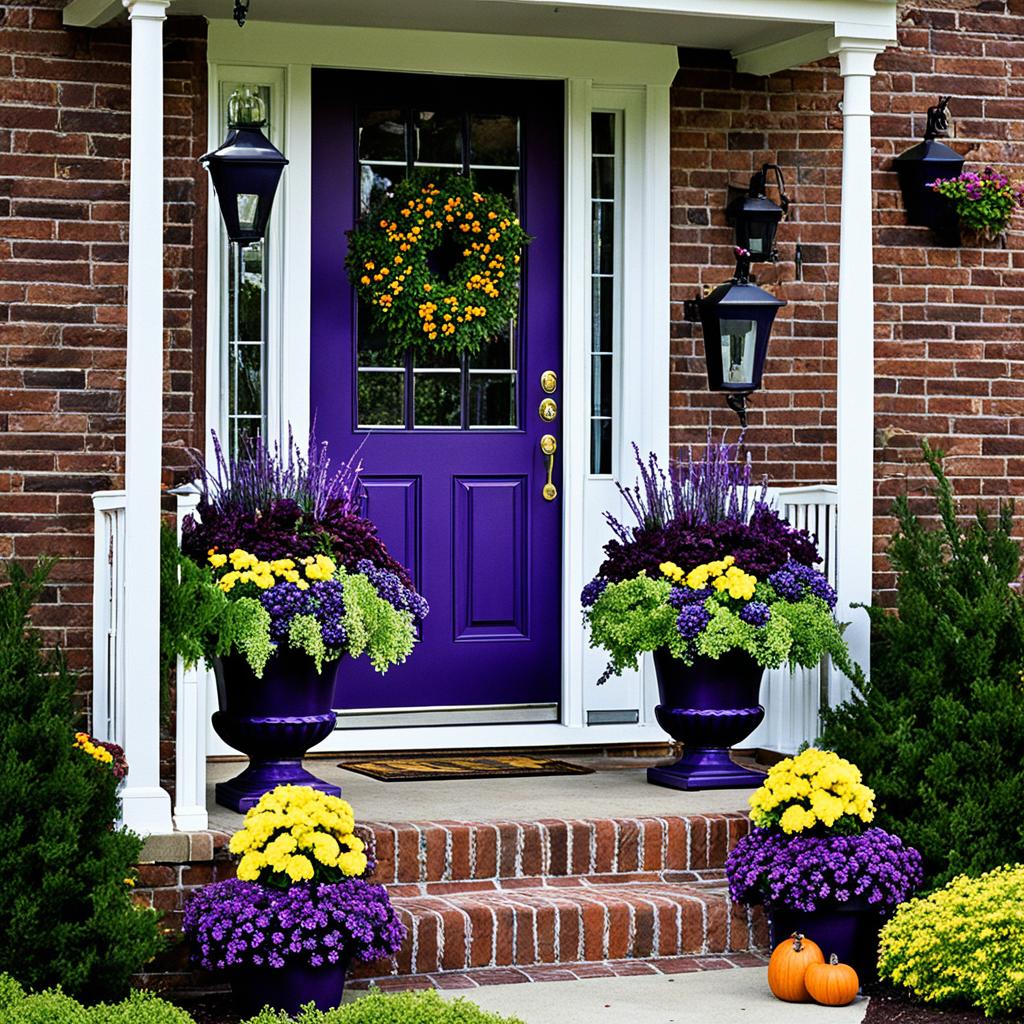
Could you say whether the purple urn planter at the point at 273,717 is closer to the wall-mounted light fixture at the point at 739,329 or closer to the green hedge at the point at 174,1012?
the green hedge at the point at 174,1012

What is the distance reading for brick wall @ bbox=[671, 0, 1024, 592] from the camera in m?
7.35

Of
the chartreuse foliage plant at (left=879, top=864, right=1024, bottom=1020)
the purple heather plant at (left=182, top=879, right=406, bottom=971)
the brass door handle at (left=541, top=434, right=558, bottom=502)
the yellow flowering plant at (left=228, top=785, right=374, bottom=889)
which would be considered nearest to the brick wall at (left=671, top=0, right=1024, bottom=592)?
the brass door handle at (left=541, top=434, right=558, bottom=502)

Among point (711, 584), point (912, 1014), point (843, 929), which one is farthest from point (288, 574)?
point (912, 1014)

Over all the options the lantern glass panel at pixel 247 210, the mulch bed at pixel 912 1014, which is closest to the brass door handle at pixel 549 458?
the lantern glass panel at pixel 247 210

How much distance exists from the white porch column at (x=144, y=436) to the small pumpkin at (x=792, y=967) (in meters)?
1.83

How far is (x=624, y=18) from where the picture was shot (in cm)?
671

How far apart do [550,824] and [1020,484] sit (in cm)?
291

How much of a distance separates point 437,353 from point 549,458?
61cm

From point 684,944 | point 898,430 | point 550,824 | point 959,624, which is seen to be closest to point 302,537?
point 550,824

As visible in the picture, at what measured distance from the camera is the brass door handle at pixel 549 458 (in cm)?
724

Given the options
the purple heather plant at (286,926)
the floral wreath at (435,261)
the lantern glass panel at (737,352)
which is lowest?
the purple heather plant at (286,926)

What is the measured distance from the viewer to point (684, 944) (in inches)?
225

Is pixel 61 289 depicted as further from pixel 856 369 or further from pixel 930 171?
pixel 930 171

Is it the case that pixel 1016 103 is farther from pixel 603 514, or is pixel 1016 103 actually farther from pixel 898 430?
pixel 603 514
